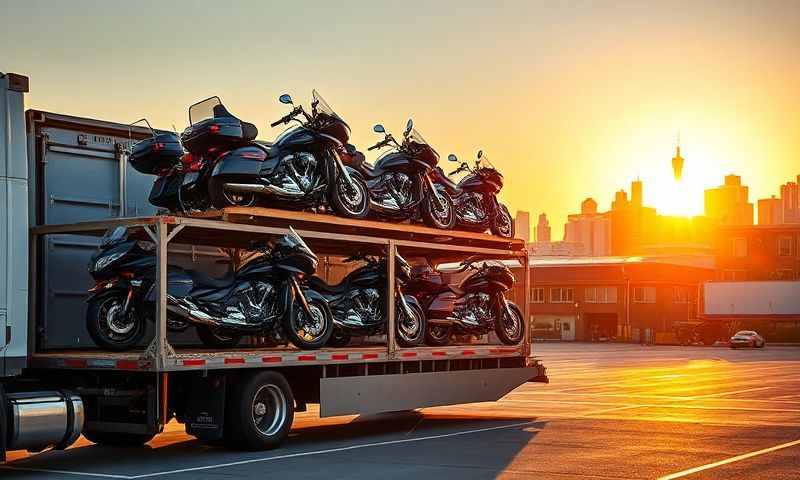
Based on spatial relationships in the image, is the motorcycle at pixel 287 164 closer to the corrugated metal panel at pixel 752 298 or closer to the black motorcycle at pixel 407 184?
the black motorcycle at pixel 407 184

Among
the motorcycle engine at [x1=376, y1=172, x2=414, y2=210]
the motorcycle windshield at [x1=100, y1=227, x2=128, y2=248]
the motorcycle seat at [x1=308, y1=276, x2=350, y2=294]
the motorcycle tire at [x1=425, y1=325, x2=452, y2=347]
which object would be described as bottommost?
the motorcycle tire at [x1=425, y1=325, x2=452, y2=347]

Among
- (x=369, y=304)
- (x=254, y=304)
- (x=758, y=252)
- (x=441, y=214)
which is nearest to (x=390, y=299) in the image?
(x=369, y=304)

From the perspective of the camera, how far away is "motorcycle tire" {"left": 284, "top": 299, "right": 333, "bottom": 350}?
14.3m

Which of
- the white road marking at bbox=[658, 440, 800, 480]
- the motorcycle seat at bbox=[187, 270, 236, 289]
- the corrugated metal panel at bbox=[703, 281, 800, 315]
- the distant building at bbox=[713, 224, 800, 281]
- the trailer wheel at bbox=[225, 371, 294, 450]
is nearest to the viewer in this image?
the white road marking at bbox=[658, 440, 800, 480]

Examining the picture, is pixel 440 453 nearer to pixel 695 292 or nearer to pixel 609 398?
pixel 609 398

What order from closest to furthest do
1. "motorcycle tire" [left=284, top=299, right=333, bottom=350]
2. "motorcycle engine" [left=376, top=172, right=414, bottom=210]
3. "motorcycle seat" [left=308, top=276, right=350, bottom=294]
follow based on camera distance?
"motorcycle tire" [left=284, top=299, right=333, bottom=350], "motorcycle seat" [left=308, top=276, right=350, bottom=294], "motorcycle engine" [left=376, top=172, right=414, bottom=210]

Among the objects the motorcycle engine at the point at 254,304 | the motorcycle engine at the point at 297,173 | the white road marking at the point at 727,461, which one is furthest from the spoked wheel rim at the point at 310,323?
the white road marking at the point at 727,461

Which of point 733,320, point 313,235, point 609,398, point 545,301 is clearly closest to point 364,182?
point 313,235

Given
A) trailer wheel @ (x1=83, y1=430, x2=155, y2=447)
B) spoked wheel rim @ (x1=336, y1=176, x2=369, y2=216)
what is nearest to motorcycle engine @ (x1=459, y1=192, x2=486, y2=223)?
spoked wheel rim @ (x1=336, y1=176, x2=369, y2=216)

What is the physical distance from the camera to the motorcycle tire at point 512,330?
1878cm

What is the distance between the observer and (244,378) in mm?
13320

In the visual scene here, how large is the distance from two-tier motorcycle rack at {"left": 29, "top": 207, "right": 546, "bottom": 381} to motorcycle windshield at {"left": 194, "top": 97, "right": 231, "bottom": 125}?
1.35 metres

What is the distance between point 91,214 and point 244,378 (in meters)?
2.65

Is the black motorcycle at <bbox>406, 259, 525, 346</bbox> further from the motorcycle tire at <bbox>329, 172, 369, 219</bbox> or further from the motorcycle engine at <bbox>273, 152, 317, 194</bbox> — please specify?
the motorcycle engine at <bbox>273, 152, 317, 194</bbox>
